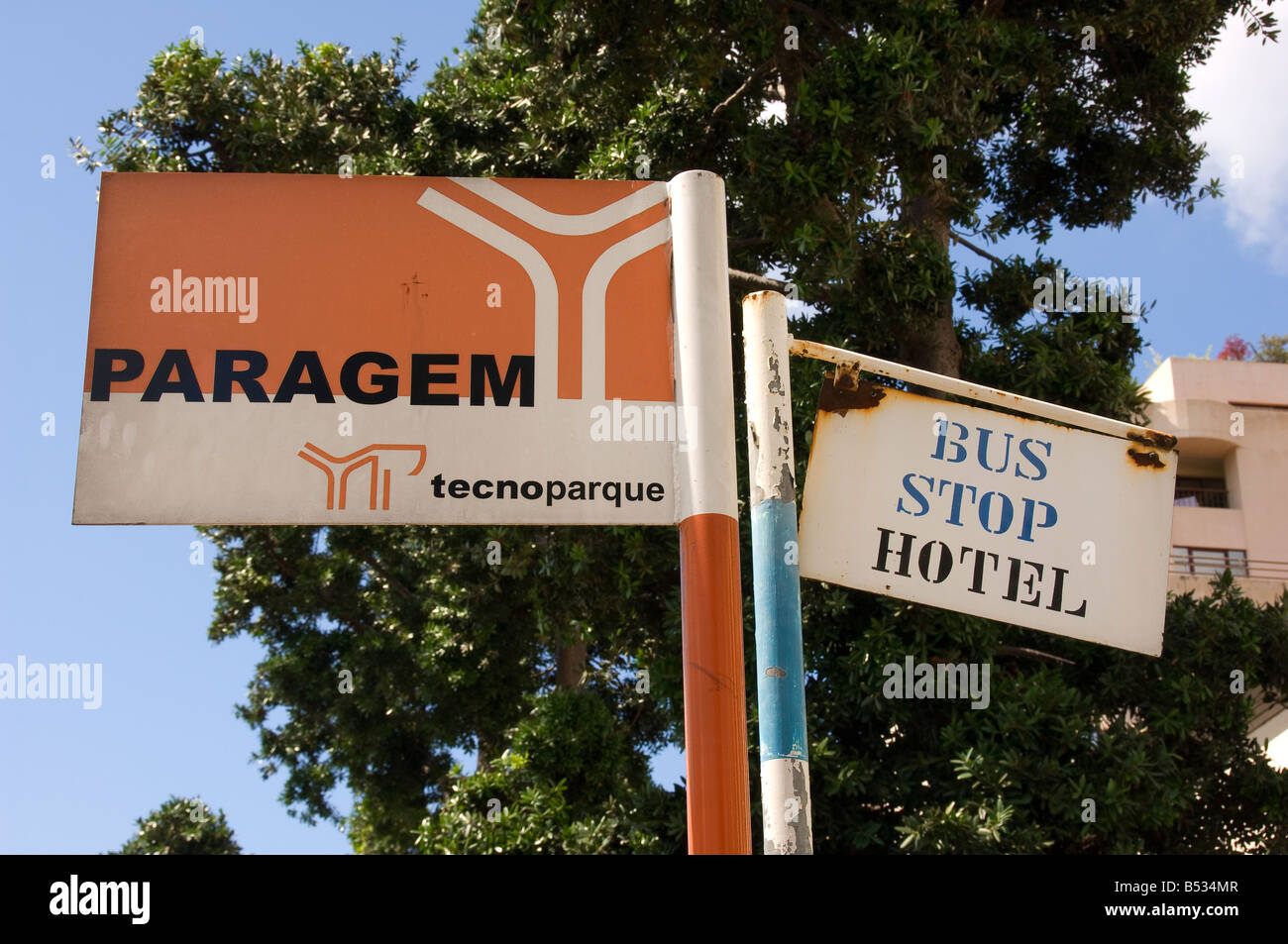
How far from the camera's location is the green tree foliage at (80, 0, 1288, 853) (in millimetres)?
8773

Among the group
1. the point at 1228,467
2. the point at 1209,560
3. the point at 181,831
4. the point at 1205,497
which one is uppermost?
the point at 1228,467

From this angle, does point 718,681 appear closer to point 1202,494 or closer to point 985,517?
point 985,517

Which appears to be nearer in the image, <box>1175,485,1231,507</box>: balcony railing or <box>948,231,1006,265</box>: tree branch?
<box>948,231,1006,265</box>: tree branch

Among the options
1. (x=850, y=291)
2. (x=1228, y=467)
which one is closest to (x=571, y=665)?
(x=850, y=291)

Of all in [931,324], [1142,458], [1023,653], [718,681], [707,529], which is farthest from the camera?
[931,324]

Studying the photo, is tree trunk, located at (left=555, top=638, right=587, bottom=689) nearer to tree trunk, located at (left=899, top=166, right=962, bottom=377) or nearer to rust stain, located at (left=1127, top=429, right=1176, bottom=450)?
tree trunk, located at (left=899, top=166, right=962, bottom=377)

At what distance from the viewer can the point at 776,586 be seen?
262 centimetres

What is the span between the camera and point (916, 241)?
9.77 m

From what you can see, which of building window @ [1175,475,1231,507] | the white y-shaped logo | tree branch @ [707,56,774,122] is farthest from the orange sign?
building window @ [1175,475,1231,507]

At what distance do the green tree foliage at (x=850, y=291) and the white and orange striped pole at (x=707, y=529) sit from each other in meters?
5.98

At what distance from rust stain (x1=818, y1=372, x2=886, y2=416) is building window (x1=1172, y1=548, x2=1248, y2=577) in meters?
31.8

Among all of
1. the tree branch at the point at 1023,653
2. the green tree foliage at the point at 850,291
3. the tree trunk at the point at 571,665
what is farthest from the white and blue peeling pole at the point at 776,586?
the tree trunk at the point at 571,665

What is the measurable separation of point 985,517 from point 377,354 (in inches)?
56.5

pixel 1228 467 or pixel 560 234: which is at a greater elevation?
pixel 1228 467
